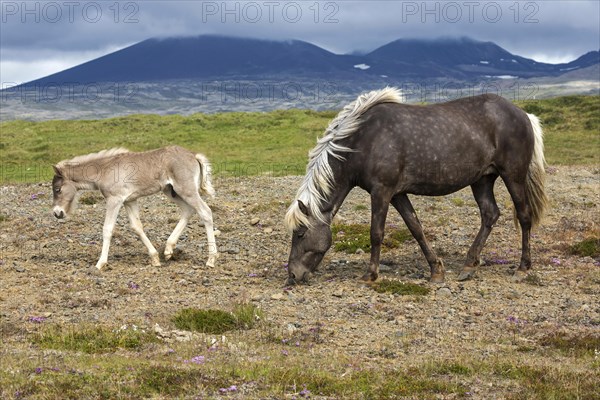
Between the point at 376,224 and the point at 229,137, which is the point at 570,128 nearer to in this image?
the point at 229,137

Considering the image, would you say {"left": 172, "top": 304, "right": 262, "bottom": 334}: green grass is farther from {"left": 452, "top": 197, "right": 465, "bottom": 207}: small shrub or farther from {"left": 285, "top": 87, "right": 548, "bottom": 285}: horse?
{"left": 452, "top": 197, "right": 465, "bottom": 207}: small shrub

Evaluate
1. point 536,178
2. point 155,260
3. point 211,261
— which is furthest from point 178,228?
point 536,178

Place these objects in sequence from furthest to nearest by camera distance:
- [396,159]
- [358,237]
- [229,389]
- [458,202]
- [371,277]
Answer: [458,202] → [358,237] → [371,277] → [396,159] → [229,389]

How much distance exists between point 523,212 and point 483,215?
2.75 feet

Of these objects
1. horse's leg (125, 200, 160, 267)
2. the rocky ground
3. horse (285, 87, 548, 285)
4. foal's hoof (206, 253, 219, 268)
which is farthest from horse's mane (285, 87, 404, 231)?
horse's leg (125, 200, 160, 267)

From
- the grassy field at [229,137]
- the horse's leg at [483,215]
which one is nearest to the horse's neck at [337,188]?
the horse's leg at [483,215]

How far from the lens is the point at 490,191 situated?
15750mm

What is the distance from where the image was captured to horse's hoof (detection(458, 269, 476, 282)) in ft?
48.0

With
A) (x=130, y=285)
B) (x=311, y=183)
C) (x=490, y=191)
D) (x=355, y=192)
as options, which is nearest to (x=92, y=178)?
(x=130, y=285)

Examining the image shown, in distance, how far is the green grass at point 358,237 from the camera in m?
17.7

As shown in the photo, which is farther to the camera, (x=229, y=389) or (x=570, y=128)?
(x=570, y=128)

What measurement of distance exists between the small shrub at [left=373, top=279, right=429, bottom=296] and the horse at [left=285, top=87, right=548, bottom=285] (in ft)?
1.88

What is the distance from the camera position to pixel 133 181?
629 inches

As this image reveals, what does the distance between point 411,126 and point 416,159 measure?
651 millimetres
